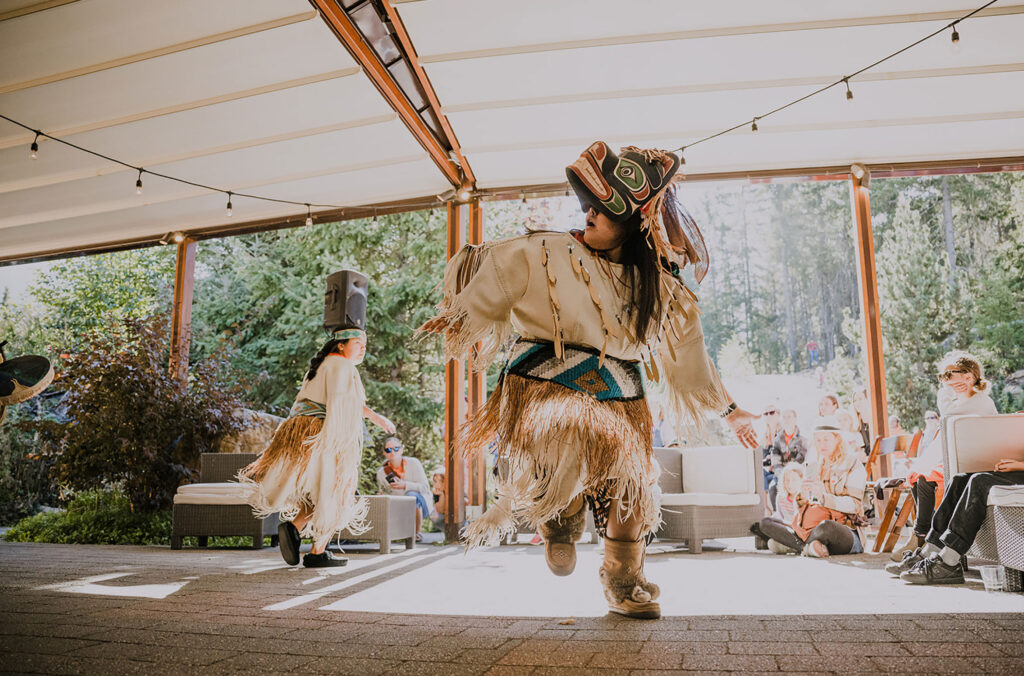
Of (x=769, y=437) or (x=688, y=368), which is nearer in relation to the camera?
(x=688, y=368)

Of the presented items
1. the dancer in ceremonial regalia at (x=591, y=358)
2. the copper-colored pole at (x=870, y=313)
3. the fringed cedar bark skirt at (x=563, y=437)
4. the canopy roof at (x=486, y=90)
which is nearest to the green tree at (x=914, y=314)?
the copper-colored pole at (x=870, y=313)

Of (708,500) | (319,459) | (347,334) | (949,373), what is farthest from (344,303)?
(949,373)

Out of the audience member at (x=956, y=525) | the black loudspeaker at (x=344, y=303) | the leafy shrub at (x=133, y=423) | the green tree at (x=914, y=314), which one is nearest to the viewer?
the audience member at (x=956, y=525)

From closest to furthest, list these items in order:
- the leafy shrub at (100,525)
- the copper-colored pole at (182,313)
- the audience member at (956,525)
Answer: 1. the audience member at (956,525)
2. the leafy shrub at (100,525)
3. the copper-colored pole at (182,313)

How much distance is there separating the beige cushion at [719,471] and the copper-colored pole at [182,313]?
5.01 m

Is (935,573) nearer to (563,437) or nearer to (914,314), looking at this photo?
(563,437)

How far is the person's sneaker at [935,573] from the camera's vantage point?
124 inches

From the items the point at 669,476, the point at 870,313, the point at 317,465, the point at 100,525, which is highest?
the point at 870,313

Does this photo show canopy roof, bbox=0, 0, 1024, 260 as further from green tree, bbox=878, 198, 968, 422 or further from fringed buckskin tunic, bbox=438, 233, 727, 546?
green tree, bbox=878, 198, 968, 422

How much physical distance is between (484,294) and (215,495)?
13.8 ft

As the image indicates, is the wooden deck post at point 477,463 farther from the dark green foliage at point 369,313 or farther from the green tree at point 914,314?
the green tree at point 914,314

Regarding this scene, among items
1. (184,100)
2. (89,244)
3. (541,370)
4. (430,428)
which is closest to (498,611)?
(541,370)

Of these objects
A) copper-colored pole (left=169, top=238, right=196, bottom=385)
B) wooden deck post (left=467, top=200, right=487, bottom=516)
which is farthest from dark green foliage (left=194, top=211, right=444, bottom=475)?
wooden deck post (left=467, top=200, right=487, bottom=516)

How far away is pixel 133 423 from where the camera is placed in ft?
21.8
